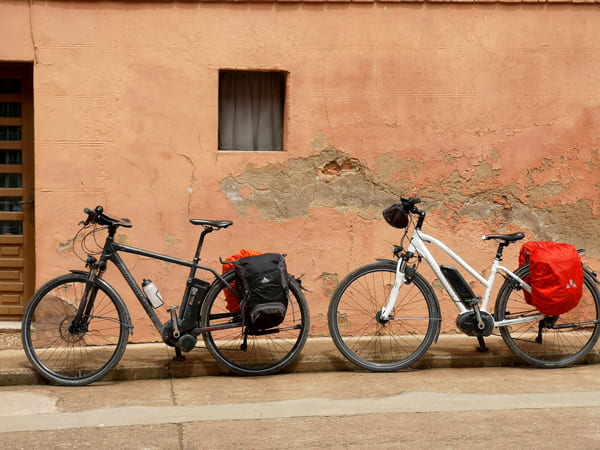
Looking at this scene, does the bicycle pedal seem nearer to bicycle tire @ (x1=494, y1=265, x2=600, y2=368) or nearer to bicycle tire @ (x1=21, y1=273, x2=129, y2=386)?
bicycle tire @ (x1=494, y1=265, x2=600, y2=368)

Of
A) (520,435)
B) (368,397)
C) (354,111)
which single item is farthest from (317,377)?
(354,111)

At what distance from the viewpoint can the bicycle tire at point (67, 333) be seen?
5.45 metres

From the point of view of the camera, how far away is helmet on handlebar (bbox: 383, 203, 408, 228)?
5758mm

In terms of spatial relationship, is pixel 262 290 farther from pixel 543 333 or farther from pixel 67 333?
pixel 543 333

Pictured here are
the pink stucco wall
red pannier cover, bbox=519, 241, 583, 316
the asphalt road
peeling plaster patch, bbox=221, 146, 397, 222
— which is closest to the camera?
the asphalt road

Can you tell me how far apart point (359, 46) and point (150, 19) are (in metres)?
1.76

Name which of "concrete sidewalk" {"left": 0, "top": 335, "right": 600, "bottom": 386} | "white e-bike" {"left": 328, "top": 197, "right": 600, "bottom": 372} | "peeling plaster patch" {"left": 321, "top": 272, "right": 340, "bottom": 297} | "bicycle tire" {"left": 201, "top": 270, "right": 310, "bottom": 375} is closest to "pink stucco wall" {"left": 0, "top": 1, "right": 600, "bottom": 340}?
"peeling plaster patch" {"left": 321, "top": 272, "right": 340, "bottom": 297}

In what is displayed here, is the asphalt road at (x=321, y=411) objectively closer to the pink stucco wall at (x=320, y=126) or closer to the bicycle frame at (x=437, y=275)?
the bicycle frame at (x=437, y=275)

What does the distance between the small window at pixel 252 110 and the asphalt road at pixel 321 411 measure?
212cm

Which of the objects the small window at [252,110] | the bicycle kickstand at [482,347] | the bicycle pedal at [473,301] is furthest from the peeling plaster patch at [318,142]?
the bicycle kickstand at [482,347]

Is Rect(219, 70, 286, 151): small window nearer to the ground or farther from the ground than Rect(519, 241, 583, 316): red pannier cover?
farther from the ground

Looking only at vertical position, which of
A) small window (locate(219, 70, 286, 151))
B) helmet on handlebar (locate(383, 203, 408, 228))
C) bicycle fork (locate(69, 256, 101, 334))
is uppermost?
small window (locate(219, 70, 286, 151))

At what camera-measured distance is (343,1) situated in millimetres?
6492

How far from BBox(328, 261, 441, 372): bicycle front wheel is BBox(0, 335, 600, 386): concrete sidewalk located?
17 cm
